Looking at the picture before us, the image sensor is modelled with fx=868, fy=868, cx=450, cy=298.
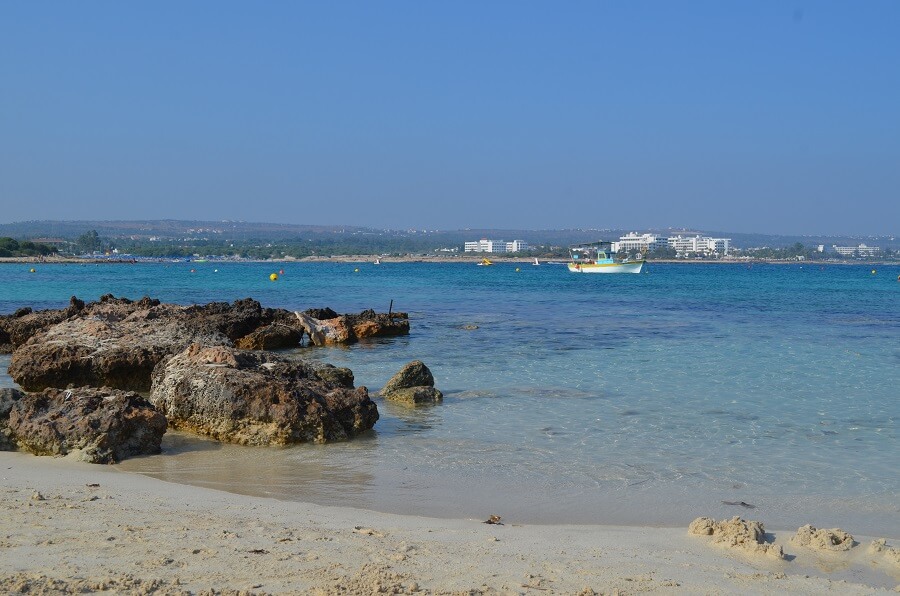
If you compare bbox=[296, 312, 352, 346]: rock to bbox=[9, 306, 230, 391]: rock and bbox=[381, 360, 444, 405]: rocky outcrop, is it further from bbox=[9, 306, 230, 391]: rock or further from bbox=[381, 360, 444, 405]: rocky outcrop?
bbox=[381, 360, 444, 405]: rocky outcrop

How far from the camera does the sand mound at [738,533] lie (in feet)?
18.2

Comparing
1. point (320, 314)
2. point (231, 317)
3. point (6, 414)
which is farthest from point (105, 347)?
point (320, 314)

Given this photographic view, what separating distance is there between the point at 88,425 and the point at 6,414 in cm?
103

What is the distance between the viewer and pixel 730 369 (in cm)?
1481

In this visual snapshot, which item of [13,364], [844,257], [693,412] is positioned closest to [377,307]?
[13,364]

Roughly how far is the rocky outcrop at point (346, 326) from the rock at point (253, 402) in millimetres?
9940

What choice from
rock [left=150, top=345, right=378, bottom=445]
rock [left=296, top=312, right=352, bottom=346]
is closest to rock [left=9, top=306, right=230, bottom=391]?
rock [left=150, top=345, right=378, bottom=445]

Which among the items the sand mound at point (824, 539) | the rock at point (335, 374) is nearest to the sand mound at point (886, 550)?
the sand mound at point (824, 539)

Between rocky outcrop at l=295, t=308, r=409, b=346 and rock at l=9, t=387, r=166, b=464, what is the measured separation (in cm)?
1145

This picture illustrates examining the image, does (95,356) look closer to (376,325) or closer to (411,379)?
(411,379)

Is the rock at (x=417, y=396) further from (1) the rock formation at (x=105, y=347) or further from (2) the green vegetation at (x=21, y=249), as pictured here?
(2) the green vegetation at (x=21, y=249)

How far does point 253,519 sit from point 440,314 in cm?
2310

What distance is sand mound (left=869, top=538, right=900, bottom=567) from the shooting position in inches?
214

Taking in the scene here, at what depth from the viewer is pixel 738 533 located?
5691 mm
